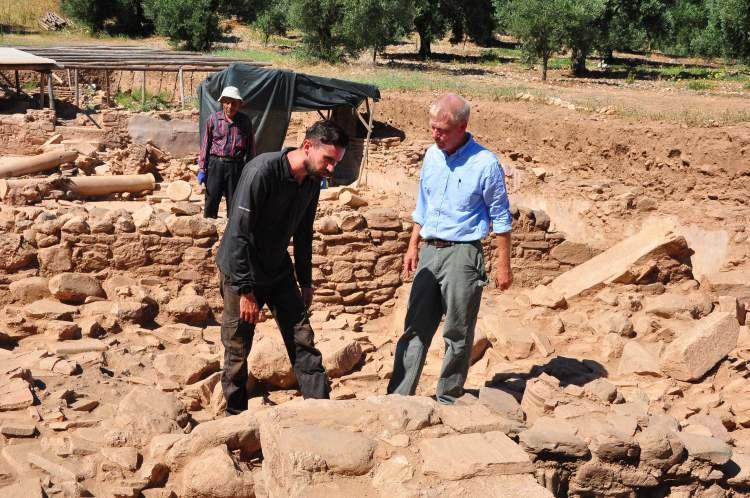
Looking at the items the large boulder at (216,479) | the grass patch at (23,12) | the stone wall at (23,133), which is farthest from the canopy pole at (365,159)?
the grass patch at (23,12)

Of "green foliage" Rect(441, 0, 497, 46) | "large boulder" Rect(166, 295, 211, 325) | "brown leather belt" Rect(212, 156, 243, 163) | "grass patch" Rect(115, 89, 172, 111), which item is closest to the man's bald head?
"large boulder" Rect(166, 295, 211, 325)

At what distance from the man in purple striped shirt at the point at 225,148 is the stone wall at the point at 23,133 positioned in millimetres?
Result: 9584

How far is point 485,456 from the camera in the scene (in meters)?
3.46

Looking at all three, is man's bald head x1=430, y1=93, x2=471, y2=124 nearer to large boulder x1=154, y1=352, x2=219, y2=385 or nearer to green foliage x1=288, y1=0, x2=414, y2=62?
large boulder x1=154, y1=352, x2=219, y2=385

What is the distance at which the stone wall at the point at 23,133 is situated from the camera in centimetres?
1605

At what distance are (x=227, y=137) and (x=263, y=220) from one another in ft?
11.5

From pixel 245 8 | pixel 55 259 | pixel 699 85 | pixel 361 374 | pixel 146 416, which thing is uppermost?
pixel 245 8

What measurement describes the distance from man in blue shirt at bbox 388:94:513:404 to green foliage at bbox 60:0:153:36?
35536 millimetres

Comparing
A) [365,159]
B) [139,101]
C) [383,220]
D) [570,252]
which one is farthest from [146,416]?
[139,101]

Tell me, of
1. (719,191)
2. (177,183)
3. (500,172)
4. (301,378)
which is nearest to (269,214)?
(301,378)

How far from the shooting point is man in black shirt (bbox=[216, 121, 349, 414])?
4.30 metres

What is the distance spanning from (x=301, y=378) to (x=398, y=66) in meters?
24.3

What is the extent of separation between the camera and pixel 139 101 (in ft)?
68.1

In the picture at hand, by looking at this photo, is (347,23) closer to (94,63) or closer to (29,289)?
(94,63)
